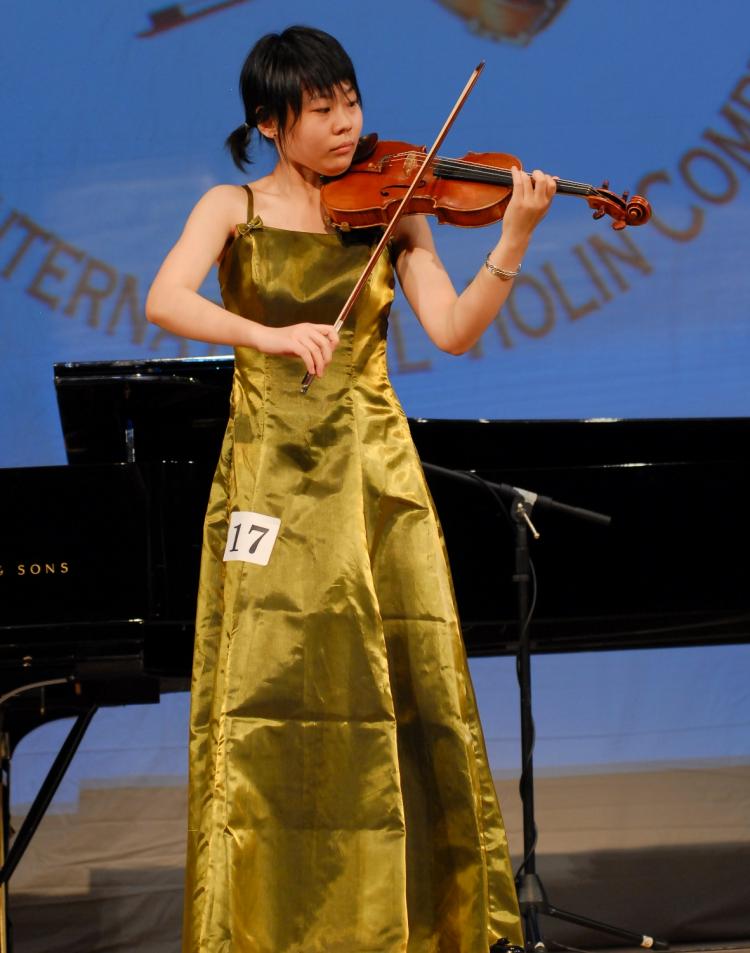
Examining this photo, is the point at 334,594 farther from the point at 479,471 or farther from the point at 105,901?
the point at 105,901

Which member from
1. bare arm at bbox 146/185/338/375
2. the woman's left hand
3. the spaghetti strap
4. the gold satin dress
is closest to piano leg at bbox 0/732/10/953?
the gold satin dress

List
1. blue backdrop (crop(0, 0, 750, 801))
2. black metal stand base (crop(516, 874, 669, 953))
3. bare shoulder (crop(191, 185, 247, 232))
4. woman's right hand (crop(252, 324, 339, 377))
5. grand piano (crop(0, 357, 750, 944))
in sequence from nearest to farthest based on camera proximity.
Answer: woman's right hand (crop(252, 324, 339, 377)) < bare shoulder (crop(191, 185, 247, 232)) < black metal stand base (crop(516, 874, 669, 953)) < grand piano (crop(0, 357, 750, 944)) < blue backdrop (crop(0, 0, 750, 801))

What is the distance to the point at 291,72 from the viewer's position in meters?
1.62

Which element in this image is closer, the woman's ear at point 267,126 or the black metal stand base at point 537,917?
the woman's ear at point 267,126

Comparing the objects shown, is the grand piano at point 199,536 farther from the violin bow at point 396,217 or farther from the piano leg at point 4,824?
the violin bow at point 396,217

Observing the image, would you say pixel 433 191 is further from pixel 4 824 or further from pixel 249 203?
pixel 4 824

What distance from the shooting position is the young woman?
1.57 m

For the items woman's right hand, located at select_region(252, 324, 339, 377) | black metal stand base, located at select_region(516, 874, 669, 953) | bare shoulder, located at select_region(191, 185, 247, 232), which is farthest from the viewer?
black metal stand base, located at select_region(516, 874, 669, 953)

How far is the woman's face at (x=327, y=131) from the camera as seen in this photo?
1.62 meters

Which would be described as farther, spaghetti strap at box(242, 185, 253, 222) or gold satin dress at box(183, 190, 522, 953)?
spaghetti strap at box(242, 185, 253, 222)

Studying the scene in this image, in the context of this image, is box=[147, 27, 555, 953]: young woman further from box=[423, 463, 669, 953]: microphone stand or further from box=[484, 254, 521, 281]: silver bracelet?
box=[423, 463, 669, 953]: microphone stand

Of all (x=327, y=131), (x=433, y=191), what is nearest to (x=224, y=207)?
(x=327, y=131)

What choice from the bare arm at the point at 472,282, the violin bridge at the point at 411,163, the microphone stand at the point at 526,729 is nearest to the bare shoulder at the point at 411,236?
the bare arm at the point at 472,282

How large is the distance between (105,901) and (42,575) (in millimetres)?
977
